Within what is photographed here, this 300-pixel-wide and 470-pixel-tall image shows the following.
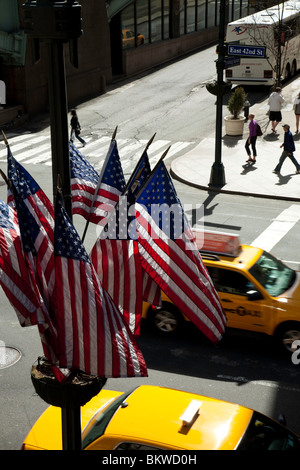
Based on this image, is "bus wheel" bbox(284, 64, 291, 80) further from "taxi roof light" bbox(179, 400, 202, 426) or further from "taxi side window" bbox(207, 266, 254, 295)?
"taxi roof light" bbox(179, 400, 202, 426)

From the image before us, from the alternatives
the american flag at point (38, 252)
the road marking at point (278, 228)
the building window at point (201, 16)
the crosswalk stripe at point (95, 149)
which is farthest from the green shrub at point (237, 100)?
the building window at point (201, 16)

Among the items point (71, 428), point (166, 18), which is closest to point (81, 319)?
point (71, 428)

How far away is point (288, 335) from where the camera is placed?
1243 cm

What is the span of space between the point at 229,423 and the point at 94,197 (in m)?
3.13

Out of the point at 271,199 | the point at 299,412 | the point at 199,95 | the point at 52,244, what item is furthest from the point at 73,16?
the point at 199,95

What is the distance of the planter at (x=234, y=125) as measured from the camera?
95.0 ft


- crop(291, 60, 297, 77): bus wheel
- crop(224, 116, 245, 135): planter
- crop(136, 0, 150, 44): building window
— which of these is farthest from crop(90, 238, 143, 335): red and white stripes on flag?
crop(136, 0, 150, 44): building window

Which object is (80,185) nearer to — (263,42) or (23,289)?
(23,289)

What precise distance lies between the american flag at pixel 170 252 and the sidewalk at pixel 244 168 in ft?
49.4

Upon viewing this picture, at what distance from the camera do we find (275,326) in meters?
12.5

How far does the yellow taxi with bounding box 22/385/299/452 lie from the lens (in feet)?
24.6
